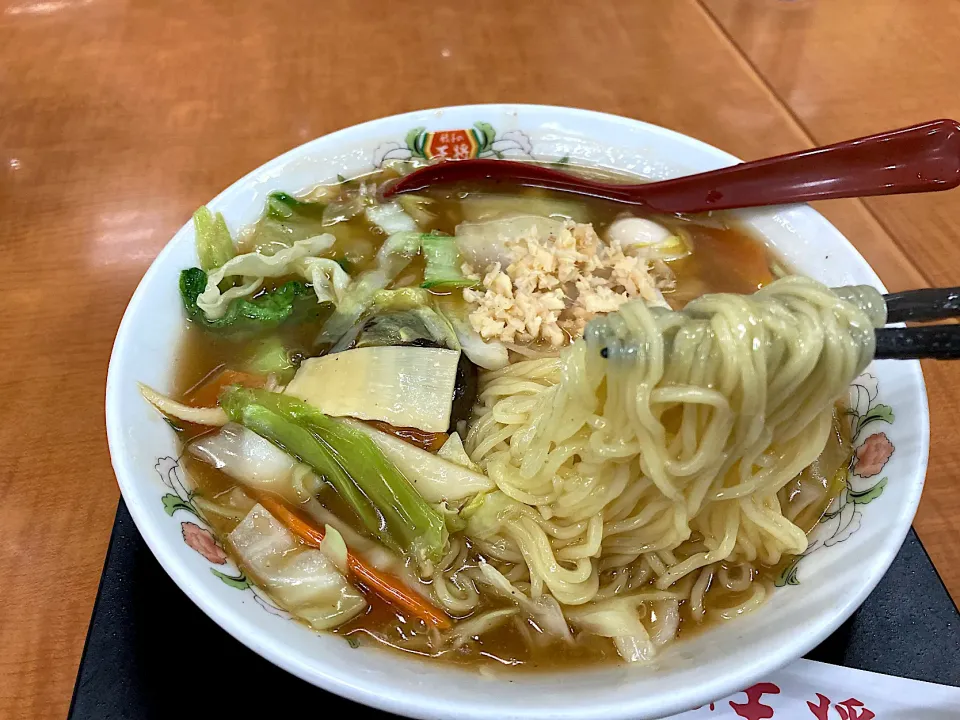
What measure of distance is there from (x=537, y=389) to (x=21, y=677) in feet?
4.16

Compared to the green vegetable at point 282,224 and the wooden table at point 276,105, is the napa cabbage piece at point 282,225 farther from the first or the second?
the wooden table at point 276,105

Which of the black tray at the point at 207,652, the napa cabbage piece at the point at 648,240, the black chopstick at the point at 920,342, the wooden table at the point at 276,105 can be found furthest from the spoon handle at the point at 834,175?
the black tray at the point at 207,652

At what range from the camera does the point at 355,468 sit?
1417 millimetres

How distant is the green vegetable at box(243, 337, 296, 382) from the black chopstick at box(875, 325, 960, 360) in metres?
1.28

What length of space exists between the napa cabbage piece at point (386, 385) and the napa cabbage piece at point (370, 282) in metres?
0.20

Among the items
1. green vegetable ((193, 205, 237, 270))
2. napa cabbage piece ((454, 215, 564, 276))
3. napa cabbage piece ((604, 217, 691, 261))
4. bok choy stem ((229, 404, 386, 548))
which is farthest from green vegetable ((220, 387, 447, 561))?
napa cabbage piece ((604, 217, 691, 261))

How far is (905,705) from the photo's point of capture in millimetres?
1312

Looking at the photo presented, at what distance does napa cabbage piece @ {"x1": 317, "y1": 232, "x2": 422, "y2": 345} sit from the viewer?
175 centimetres

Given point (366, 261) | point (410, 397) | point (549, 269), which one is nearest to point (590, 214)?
point (549, 269)

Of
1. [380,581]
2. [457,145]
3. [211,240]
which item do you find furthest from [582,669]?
[457,145]

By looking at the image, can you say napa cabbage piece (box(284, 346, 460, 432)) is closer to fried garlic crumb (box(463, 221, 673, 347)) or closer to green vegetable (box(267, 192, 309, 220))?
fried garlic crumb (box(463, 221, 673, 347))

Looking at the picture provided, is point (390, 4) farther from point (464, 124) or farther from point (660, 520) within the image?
point (660, 520)

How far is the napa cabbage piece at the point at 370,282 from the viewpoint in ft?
5.73

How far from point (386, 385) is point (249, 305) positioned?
515 millimetres
